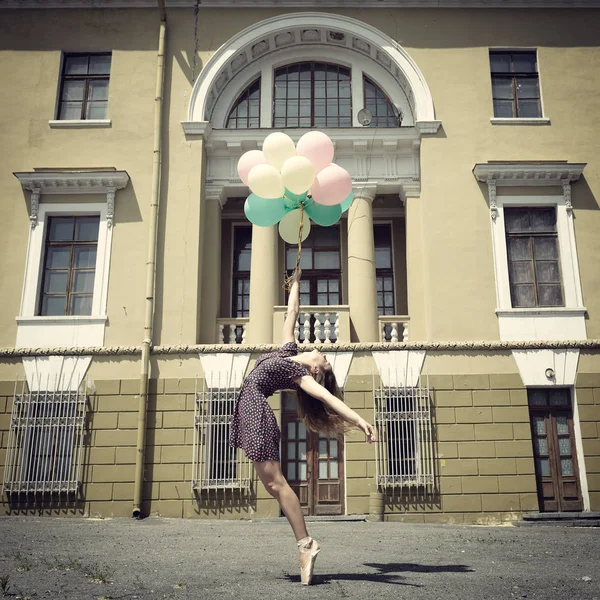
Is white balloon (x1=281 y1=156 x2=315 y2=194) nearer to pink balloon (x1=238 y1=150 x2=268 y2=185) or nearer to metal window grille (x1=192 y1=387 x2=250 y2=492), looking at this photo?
pink balloon (x1=238 y1=150 x2=268 y2=185)

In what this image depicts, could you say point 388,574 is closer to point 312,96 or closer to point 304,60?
point 312,96

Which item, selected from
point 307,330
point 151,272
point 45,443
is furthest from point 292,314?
point 45,443

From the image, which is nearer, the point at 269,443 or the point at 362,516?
the point at 269,443

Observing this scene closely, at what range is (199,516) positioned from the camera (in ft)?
42.0

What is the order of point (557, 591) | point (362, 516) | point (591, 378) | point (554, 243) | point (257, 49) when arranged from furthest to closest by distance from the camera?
point (257, 49)
point (554, 243)
point (591, 378)
point (362, 516)
point (557, 591)

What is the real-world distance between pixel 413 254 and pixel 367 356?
2602 millimetres

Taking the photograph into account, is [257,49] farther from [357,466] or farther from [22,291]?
[357,466]

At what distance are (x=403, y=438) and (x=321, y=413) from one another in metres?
7.92

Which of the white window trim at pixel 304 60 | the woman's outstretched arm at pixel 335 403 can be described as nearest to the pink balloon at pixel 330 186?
the woman's outstretched arm at pixel 335 403

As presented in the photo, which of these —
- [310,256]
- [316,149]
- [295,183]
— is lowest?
[295,183]

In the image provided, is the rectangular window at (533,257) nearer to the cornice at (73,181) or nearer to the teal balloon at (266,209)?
the teal balloon at (266,209)

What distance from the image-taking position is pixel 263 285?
47.1 feet

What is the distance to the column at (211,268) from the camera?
14.4 meters

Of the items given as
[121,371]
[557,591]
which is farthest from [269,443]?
[121,371]
